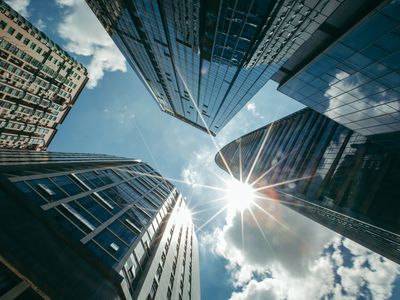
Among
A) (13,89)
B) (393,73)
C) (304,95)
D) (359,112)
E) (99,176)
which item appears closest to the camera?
(393,73)

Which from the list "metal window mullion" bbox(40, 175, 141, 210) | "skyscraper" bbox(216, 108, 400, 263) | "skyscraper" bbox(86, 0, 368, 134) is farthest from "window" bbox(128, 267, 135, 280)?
"skyscraper" bbox(86, 0, 368, 134)

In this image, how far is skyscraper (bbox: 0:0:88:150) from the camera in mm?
59094

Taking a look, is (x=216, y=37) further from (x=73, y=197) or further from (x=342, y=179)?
(x=73, y=197)

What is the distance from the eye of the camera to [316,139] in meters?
40.5

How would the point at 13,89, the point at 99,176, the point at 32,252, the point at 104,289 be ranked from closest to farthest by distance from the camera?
the point at 32,252
the point at 104,289
the point at 99,176
the point at 13,89

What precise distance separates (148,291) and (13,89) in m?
71.2

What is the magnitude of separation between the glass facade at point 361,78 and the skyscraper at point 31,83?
70.4 meters

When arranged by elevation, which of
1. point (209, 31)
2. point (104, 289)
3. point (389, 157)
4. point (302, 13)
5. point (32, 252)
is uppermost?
point (209, 31)

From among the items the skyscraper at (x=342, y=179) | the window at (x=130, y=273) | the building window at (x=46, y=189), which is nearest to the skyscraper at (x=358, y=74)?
the skyscraper at (x=342, y=179)

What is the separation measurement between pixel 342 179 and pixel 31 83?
85.0 meters

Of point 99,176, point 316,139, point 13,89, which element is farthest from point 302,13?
point 13,89

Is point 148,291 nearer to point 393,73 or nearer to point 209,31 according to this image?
point 393,73

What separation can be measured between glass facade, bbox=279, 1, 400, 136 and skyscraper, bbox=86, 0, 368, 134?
2494mm

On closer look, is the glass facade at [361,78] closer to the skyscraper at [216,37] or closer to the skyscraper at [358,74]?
the skyscraper at [358,74]
